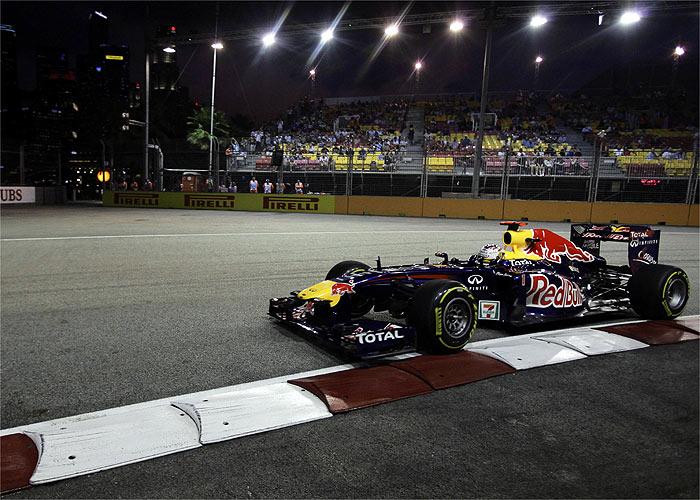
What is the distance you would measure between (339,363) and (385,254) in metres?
5.68

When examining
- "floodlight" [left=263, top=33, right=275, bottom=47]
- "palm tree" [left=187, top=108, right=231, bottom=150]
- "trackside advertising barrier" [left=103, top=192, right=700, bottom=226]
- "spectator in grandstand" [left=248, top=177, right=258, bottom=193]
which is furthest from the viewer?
"palm tree" [left=187, top=108, right=231, bottom=150]

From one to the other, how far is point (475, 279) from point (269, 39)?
818 inches

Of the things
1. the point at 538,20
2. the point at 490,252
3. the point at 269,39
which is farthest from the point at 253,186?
the point at 490,252

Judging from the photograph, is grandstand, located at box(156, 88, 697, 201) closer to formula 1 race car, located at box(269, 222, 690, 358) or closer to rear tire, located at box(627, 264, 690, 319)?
formula 1 race car, located at box(269, 222, 690, 358)

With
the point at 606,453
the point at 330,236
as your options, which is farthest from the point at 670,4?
the point at 606,453

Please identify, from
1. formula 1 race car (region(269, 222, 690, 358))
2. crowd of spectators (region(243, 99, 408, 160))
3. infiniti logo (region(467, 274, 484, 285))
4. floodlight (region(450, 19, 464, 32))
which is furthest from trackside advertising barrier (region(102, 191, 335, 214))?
infiniti logo (region(467, 274, 484, 285))

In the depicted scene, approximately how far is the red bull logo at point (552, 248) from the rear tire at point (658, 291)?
64 cm

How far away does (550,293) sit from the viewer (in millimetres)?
5031

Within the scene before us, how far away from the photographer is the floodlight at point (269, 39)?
22406 millimetres

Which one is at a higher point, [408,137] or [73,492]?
[408,137]

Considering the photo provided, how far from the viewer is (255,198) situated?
78.1 feet

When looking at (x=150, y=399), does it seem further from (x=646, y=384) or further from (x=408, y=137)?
(x=408, y=137)

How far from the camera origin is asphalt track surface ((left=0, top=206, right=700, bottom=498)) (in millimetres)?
2365

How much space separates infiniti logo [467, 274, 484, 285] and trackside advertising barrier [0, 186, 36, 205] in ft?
91.1
